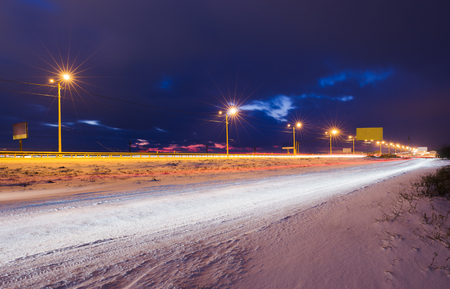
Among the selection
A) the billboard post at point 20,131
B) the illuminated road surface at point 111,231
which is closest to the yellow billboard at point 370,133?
the illuminated road surface at point 111,231

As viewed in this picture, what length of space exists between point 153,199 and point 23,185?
732cm

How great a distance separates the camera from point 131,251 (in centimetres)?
322

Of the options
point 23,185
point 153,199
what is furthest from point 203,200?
point 23,185

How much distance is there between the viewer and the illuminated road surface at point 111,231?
8.85ft

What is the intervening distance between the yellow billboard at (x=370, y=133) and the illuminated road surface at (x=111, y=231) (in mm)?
49113

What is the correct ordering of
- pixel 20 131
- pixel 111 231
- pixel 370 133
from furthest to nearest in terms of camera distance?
pixel 370 133, pixel 20 131, pixel 111 231

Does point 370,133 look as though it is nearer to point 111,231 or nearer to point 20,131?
point 111,231

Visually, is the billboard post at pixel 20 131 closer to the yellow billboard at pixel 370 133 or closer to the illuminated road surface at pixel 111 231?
the illuminated road surface at pixel 111 231

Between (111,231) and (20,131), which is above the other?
(20,131)

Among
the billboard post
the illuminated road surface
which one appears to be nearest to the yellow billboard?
the illuminated road surface

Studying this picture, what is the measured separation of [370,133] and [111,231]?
55.2m

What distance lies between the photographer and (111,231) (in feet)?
13.6

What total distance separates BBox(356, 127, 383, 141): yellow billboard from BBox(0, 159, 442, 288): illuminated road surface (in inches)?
1934

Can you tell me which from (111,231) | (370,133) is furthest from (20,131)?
(370,133)
